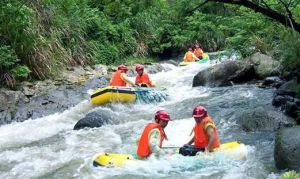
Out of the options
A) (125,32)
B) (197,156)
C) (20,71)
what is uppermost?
(125,32)

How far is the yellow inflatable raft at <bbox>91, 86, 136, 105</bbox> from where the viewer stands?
1202 cm

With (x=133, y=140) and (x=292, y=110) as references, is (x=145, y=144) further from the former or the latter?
(x=292, y=110)

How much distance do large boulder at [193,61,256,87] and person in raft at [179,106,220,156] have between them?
6638 millimetres

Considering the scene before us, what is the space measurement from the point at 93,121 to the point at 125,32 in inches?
410

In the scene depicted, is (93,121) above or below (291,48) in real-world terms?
below

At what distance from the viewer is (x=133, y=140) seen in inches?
351

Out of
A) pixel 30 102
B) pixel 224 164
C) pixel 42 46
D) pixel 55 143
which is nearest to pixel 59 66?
pixel 42 46

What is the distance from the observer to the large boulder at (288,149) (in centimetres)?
634

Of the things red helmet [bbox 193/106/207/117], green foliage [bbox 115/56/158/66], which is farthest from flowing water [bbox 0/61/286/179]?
green foliage [bbox 115/56/158/66]

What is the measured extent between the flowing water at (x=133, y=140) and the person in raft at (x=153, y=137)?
0.12 metres

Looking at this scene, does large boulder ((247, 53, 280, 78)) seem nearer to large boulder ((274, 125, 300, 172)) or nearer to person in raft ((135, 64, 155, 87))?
person in raft ((135, 64, 155, 87))

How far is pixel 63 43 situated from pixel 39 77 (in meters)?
2.80

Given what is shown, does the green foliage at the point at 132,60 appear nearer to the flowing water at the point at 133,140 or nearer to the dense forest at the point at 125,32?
the dense forest at the point at 125,32

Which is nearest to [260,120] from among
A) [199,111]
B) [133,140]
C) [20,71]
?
[199,111]
